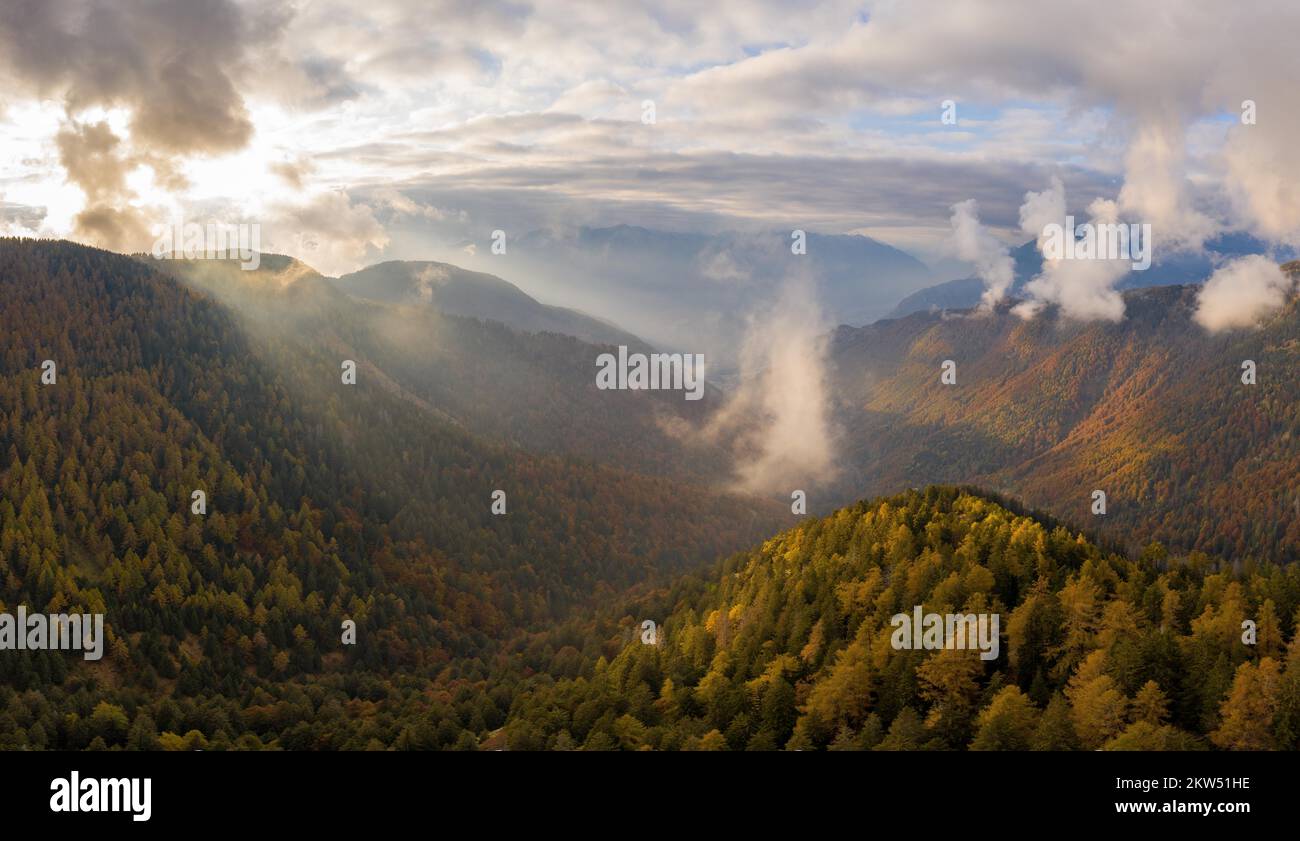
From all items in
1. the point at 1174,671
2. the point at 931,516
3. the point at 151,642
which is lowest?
the point at 151,642

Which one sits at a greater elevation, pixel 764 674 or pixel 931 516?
pixel 931 516

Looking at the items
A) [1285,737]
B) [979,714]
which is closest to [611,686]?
[979,714]
